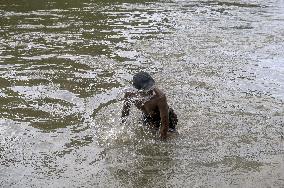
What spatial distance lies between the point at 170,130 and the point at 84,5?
32.0 ft

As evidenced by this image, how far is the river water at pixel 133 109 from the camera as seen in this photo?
20.4ft

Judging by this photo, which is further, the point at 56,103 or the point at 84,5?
the point at 84,5

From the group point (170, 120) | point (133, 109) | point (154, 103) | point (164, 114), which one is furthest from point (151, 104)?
point (133, 109)

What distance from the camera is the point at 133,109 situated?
8.09 meters

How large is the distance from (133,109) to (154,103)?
1395mm

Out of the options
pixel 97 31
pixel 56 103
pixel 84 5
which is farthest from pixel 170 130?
pixel 84 5

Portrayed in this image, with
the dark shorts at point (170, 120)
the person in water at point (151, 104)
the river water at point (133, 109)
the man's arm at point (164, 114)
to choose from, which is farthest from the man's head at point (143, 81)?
the river water at point (133, 109)

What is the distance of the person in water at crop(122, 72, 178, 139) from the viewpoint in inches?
253

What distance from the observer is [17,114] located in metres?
7.75

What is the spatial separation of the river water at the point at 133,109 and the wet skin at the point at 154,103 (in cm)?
35

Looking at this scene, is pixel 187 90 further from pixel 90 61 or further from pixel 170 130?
pixel 90 61

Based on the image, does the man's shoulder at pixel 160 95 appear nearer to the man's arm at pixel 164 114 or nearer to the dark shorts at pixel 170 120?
the man's arm at pixel 164 114

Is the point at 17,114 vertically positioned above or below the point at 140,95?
below

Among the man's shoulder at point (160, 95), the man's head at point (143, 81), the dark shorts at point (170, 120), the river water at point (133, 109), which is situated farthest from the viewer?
the dark shorts at point (170, 120)
